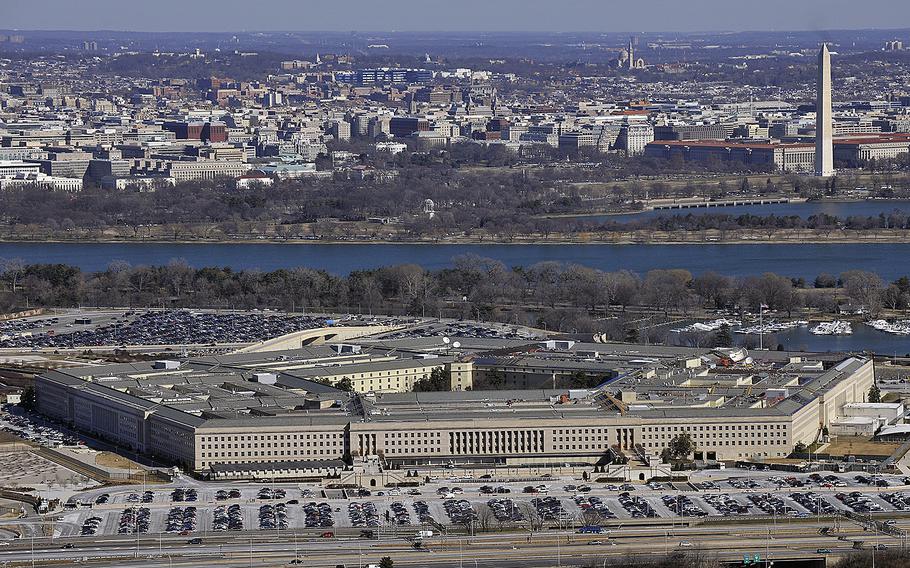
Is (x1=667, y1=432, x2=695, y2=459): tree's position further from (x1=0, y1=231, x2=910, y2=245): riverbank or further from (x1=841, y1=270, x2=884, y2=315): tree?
(x1=0, y1=231, x2=910, y2=245): riverbank

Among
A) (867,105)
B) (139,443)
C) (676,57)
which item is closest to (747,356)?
(139,443)

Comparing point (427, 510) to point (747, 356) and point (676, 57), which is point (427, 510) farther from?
point (676, 57)

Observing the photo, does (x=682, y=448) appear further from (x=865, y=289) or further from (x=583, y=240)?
(x=583, y=240)

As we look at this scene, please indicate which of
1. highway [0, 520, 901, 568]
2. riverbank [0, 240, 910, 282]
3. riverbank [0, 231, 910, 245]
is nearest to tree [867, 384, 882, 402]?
highway [0, 520, 901, 568]

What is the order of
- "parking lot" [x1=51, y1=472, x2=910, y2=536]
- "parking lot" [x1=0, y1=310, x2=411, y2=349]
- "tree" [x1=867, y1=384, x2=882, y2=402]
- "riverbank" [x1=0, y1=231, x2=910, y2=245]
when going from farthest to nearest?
"riverbank" [x1=0, y1=231, x2=910, y2=245]
"parking lot" [x1=0, y1=310, x2=411, y2=349]
"tree" [x1=867, y1=384, x2=882, y2=402]
"parking lot" [x1=51, y1=472, x2=910, y2=536]

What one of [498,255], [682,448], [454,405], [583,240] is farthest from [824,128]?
[682,448]

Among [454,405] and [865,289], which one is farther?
[865,289]

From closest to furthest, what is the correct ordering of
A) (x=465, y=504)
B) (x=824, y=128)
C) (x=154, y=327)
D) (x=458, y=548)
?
(x=458, y=548), (x=465, y=504), (x=154, y=327), (x=824, y=128)
